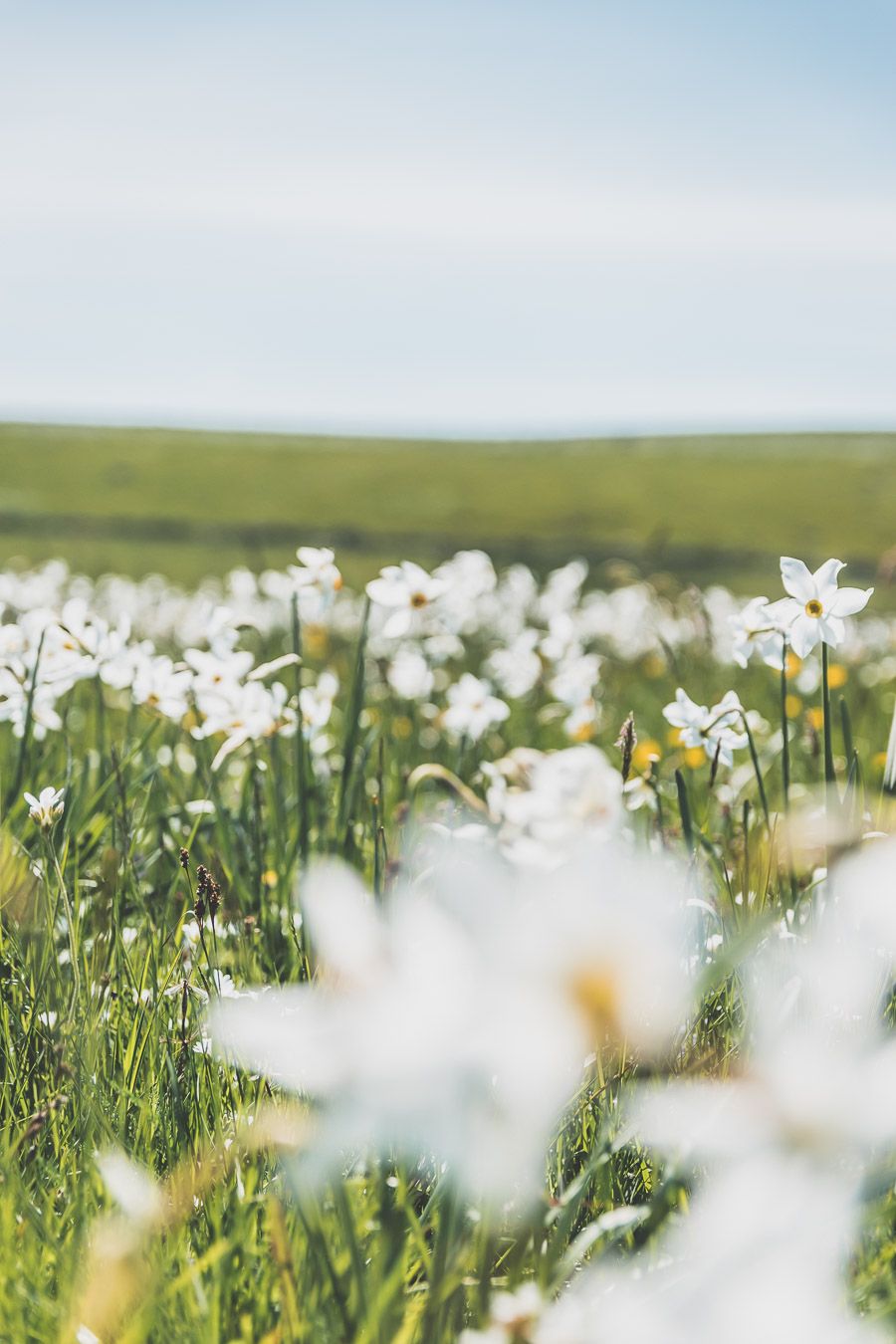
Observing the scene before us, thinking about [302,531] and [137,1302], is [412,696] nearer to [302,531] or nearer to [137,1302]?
[137,1302]

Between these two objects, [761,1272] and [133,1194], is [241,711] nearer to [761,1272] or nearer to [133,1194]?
[133,1194]

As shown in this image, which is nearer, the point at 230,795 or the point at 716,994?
the point at 716,994

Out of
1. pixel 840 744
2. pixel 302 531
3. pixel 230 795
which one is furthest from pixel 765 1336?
pixel 302 531

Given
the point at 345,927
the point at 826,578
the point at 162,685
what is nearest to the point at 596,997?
the point at 345,927

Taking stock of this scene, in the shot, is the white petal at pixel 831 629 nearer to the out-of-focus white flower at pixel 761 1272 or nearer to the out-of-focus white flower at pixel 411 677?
the out-of-focus white flower at pixel 761 1272

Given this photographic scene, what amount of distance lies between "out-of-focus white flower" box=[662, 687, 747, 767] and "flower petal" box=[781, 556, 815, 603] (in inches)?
14.4

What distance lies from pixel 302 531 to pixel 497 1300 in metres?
49.9

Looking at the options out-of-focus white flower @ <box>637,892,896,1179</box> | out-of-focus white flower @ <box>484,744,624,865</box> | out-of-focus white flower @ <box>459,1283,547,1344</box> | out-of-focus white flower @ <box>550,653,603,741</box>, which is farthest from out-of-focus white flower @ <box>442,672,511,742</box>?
out-of-focus white flower @ <box>637,892,896,1179</box>

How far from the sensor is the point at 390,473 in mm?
64688

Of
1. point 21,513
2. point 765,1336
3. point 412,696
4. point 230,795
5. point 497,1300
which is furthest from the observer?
point 21,513

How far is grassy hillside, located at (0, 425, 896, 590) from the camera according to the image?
4400 cm

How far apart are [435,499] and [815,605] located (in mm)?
57812

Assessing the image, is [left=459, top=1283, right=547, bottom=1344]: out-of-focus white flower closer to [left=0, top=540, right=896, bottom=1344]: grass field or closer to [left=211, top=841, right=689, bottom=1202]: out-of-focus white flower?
[left=0, top=540, right=896, bottom=1344]: grass field

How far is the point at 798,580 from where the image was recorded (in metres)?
2.35
